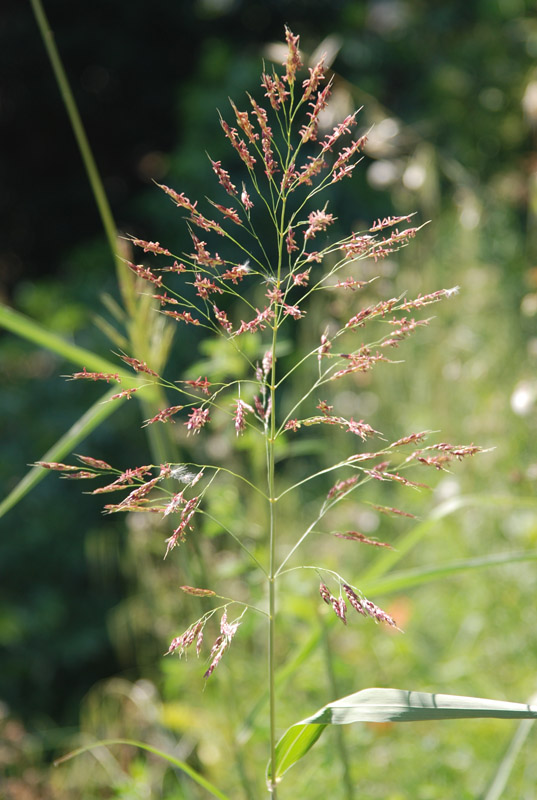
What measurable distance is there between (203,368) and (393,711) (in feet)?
2.78

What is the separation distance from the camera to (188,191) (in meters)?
5.22

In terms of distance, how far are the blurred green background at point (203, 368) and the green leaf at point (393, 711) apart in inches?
11.4

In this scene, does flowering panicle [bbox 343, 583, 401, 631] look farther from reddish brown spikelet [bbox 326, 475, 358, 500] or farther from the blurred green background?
the blurred green background

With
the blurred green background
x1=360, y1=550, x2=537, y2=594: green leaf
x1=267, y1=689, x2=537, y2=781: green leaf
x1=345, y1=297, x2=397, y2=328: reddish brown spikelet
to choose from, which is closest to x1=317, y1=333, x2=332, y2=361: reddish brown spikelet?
x1=345, y1=297, x2=397, y2=328: reddish brown spikelet

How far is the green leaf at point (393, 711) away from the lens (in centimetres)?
62

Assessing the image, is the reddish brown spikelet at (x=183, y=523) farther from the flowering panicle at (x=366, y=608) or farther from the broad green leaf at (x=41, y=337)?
the broad green leaf at (x=41, y=337)

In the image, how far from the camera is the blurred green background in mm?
1819

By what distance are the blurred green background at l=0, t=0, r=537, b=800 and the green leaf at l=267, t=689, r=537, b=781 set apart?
0.29 metres

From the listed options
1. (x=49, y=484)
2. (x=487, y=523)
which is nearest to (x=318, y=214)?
(x=487, y=523)

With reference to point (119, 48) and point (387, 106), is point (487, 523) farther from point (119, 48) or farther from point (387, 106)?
point (119, 48)

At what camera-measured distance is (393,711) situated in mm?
651

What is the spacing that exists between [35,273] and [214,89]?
2.26m

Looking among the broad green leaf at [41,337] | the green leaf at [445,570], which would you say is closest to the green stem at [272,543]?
the green leaf at [445,570]

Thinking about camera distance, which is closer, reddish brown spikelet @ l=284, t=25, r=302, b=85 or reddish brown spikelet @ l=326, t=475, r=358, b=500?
reddish brown spikelet @ l=284, t=25, r=302, b=85
